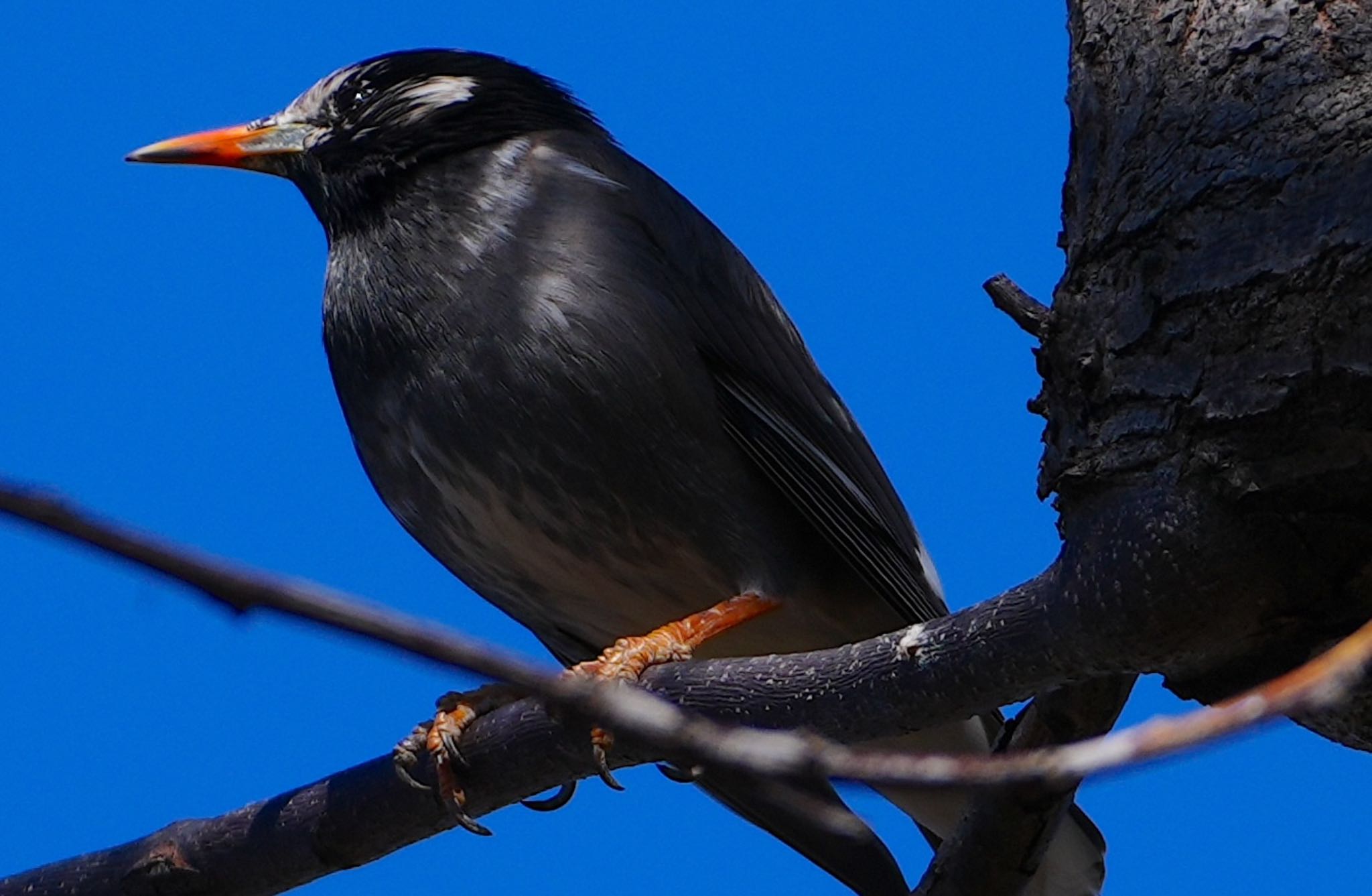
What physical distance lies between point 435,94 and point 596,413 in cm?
115

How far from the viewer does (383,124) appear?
14.4 ft

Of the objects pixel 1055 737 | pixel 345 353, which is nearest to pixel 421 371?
pixel 345 353

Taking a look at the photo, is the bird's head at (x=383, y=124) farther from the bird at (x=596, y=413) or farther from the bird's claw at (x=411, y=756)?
the bird's claw at (x=411, y=756)

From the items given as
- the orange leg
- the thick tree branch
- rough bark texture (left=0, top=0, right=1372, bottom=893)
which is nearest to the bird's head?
the orange leg

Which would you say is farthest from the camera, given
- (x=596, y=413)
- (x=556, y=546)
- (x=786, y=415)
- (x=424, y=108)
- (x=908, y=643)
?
(x=424, y=108)

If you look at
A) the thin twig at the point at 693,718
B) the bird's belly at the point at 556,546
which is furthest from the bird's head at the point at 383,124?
the thin twig at the point at 693,718

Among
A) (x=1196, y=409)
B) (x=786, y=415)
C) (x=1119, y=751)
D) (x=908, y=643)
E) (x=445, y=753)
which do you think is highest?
(x=786, y=415)

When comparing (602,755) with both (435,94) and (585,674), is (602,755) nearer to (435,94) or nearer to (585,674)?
(585,674)

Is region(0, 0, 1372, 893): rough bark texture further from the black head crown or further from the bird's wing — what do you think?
the black head crown

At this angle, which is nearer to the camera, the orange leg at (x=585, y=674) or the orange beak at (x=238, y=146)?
the orange leg at (x=585, y=674)

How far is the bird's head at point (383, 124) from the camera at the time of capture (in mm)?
4301

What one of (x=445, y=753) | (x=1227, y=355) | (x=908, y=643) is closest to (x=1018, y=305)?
(x=1227, y=355)

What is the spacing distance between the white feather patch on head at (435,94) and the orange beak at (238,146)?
0.28 metres

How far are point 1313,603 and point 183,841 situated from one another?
2174mm
